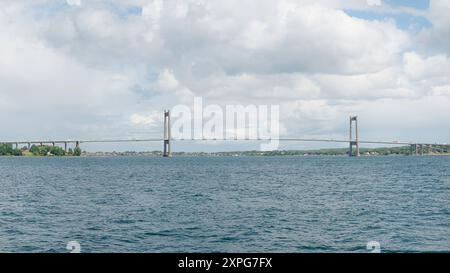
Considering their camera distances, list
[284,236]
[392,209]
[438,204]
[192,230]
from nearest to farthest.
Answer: [284,236] < [192,230] < [392,209] < [438,204]

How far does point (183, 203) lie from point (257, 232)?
11.8 m

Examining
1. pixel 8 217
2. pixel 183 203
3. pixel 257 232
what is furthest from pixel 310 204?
pixel 8 217

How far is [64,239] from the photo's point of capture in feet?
58.7

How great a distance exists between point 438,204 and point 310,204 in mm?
7968

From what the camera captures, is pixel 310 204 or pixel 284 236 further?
pixel 310 204

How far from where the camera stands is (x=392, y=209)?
27.0 metres

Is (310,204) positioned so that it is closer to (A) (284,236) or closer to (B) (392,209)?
(B) (392,209)

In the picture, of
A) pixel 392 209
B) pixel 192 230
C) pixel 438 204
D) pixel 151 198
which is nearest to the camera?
pixel 192 230

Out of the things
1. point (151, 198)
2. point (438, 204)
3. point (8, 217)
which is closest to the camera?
point (8, 217)

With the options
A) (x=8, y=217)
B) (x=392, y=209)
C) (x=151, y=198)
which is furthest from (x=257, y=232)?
(x=151, y=198)
